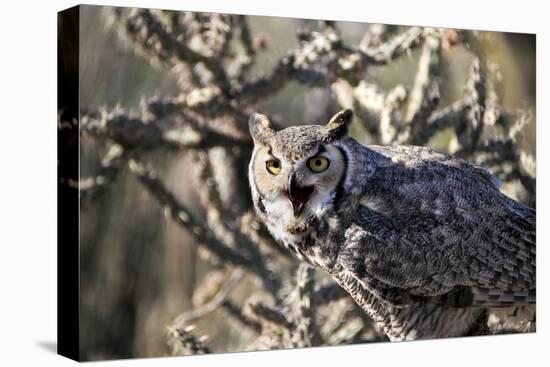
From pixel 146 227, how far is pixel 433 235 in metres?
1.41

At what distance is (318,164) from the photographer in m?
4.07

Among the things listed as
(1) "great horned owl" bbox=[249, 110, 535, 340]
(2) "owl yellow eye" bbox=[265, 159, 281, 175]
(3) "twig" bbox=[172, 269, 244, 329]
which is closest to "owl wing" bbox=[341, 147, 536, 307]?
(1) "great horned owl" bbox=[249, 110, 535, 340]

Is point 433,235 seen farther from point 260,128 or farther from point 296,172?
point 260,128

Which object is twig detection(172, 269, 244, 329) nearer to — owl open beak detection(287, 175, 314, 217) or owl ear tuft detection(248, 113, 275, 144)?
owl open beak detection(287, 175, 314, 217)

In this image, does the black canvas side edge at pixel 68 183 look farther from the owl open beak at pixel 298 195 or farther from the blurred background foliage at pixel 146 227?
the owl open beak at pixel 298 195

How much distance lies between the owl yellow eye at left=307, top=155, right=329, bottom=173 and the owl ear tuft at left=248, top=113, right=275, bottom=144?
0.89 ft

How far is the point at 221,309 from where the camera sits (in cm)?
438

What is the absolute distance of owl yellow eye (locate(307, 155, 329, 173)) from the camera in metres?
4.04

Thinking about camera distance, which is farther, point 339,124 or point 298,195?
point 339,124

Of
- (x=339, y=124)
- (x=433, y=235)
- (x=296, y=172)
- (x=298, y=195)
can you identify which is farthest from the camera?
(x=433, y=235)

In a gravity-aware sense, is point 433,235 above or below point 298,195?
below

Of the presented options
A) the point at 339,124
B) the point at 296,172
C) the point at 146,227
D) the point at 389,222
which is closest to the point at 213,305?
the point at 146,227

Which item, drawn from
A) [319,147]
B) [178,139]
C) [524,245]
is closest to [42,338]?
[178,139]

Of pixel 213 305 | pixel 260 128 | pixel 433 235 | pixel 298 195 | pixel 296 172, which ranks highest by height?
pixel 260 128
